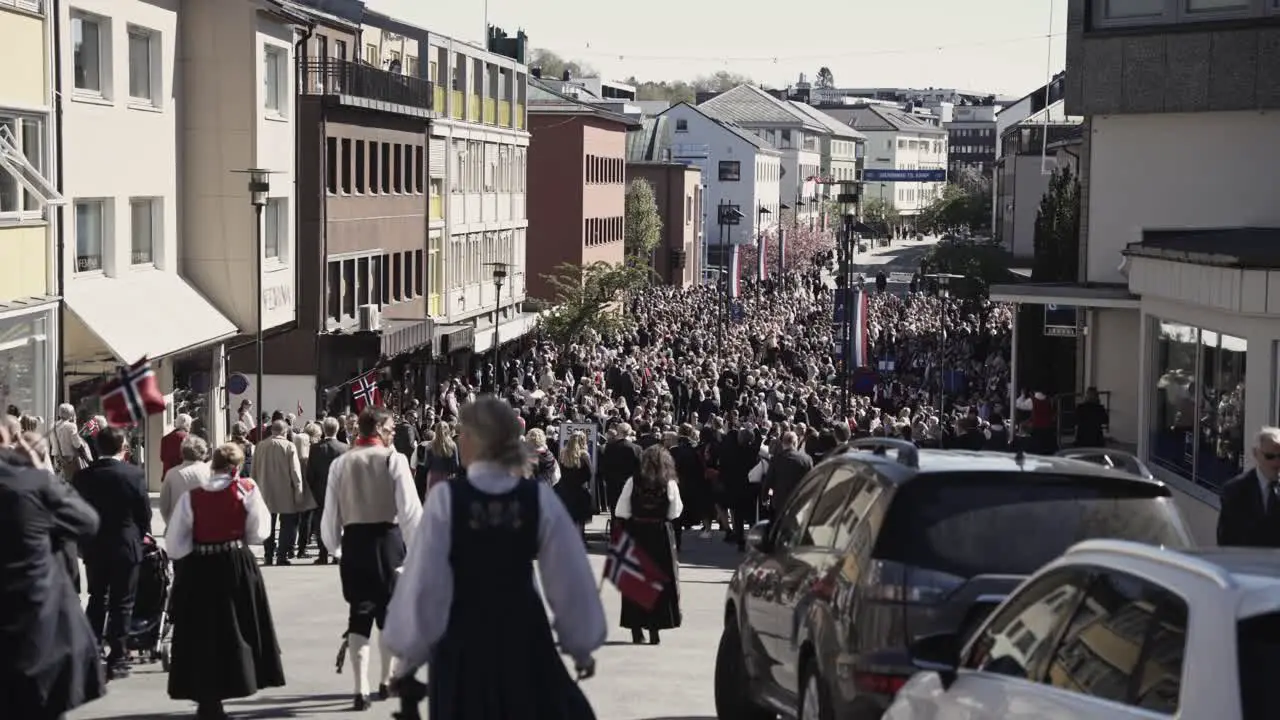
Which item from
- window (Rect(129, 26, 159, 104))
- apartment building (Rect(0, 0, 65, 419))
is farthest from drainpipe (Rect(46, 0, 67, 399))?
window (Rect(129, 26, 159, 104))

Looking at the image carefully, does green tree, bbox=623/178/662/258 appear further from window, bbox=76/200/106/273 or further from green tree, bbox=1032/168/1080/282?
window, bbox=76/200/106/273

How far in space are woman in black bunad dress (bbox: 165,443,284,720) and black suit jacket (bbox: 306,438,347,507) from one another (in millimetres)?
9840

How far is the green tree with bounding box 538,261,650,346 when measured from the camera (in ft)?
217

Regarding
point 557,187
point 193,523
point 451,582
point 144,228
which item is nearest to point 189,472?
point 193,523

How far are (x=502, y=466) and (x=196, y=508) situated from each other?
15.5 ft

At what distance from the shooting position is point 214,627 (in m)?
10.8

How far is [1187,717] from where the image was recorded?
496cm

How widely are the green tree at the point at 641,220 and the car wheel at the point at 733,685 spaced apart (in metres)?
88.4

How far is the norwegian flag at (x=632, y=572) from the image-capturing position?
23.3ft

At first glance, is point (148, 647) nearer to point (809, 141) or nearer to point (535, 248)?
point (535, 248)

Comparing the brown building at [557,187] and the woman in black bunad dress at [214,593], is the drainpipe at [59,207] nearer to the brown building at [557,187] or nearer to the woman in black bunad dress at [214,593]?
the woman in black bunad dress at [214,593]

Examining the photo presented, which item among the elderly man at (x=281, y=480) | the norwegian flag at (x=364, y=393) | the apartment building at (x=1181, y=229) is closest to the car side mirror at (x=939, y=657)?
the elderly man at (x=281, y=480)

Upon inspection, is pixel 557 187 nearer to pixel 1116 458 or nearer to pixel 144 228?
pixel 144 228

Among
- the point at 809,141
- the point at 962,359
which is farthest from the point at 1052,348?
the point at 809,141
